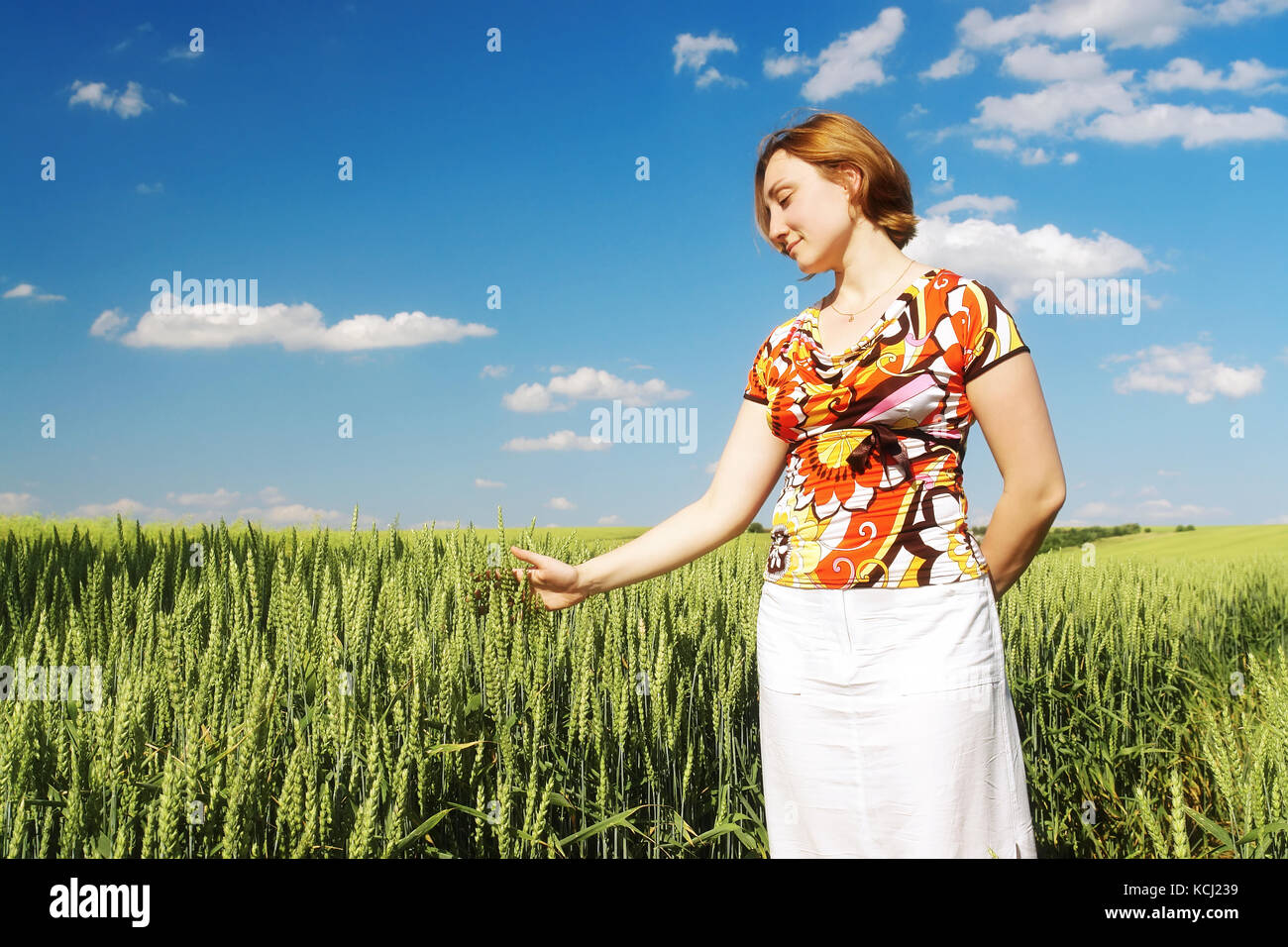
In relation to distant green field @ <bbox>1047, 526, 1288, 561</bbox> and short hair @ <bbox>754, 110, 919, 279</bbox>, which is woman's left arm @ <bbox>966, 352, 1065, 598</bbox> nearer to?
short hair @ <bbox>754, 110, 919, 279</bbox>

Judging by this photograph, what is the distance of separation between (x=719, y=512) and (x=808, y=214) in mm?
570

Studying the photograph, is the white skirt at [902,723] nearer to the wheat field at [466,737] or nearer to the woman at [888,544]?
the woman at [888,544]

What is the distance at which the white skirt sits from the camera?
1.32 m

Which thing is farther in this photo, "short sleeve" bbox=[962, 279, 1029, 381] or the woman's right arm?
the woman's right arm

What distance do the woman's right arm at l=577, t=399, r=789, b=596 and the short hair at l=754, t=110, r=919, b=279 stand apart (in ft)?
1.06

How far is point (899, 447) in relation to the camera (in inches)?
53.5

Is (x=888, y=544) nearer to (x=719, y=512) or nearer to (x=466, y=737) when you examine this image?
(x=719, y=512)

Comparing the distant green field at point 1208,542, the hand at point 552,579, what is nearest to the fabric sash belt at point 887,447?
the hand at point 552,579

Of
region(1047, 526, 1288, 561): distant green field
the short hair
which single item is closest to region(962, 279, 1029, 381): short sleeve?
the short hair
